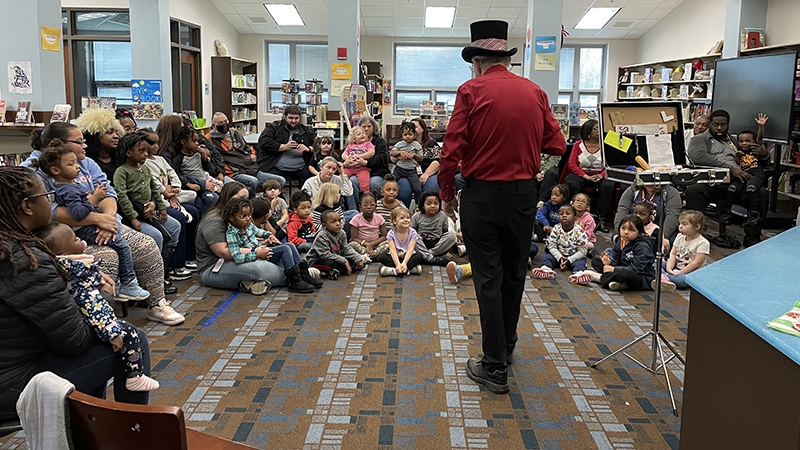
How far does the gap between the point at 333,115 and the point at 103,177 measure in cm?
462

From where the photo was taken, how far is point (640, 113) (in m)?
3.21

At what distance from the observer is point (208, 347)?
Answer: 3506 mm

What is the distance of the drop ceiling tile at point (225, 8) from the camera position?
1248cm

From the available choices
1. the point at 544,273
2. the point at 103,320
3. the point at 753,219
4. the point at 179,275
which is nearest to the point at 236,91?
the point at 179,275

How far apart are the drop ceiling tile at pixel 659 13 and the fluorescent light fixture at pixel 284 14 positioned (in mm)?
7101

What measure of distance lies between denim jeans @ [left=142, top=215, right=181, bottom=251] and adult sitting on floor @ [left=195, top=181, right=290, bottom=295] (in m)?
0.19

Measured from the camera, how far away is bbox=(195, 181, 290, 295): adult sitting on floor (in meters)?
4.50

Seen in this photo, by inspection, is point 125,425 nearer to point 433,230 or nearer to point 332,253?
point 332,253

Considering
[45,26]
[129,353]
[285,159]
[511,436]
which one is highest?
[45,26]

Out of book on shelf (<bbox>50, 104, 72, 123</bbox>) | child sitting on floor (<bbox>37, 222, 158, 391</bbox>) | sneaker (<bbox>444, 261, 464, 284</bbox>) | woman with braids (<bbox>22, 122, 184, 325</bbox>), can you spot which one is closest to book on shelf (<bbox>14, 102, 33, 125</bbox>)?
book on shelf (<bbox>50, 104, 72, 123</bbox>)

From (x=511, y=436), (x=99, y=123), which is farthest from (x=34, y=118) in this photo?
(x=511, y=436)

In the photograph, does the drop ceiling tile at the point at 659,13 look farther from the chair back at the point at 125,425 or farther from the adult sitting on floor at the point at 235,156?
the chair back at the point at 125,425

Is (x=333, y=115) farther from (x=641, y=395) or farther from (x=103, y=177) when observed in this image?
(x=641, y=395)

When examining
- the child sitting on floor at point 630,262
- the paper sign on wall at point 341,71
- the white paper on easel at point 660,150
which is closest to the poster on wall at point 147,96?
the paper sign on wall at point 341,71
